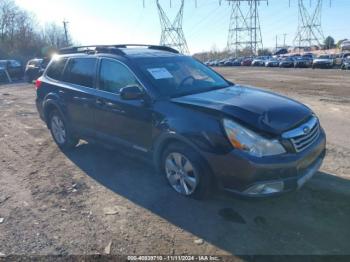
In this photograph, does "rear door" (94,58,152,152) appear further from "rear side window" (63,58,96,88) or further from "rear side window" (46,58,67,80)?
"rear side window" (46,58,67,80)

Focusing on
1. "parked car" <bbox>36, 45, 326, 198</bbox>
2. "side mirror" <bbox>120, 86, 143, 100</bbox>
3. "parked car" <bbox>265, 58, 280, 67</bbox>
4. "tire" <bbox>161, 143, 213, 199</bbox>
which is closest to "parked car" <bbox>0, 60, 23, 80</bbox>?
"parked car" <bbox>36, 45, 326, 198</bbox>

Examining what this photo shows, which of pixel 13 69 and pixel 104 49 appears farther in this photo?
pixel 13 69

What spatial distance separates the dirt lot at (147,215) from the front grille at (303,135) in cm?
69

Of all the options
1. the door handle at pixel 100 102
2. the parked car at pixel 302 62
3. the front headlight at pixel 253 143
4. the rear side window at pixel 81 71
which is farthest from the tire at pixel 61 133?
the parked car at pixel 302 62

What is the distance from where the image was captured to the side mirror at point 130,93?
4.29m

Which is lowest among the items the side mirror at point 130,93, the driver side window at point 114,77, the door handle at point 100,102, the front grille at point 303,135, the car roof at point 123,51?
the front grille at point 303,135

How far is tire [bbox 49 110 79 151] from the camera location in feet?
20.2

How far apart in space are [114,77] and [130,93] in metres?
0.78

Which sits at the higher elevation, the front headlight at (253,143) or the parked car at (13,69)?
the parked car at (13,69)

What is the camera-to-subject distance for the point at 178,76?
187 inches

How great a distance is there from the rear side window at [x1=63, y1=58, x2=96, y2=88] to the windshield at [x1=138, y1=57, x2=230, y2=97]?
3.43 ft

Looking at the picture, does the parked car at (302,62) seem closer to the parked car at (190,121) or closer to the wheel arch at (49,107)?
the parked car at (190,121)

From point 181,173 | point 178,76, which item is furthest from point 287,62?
point 181,173

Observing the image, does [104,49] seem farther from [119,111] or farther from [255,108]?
[255,108]
